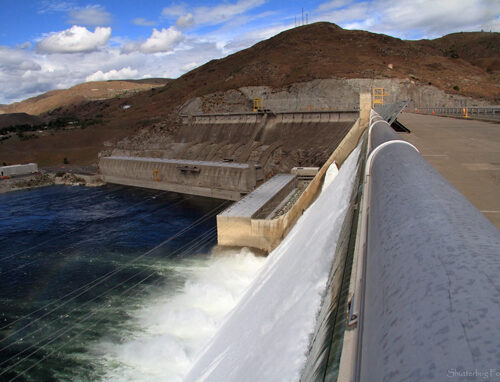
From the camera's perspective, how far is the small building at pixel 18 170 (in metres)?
37.2

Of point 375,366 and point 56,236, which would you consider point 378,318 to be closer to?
point 375,366

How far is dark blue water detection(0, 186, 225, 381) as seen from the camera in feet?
34.4

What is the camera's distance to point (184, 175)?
30141 millimetres

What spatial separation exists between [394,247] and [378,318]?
11.5 inches

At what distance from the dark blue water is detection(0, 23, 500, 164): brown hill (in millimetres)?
18051

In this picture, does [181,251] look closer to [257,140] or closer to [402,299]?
[402,299]

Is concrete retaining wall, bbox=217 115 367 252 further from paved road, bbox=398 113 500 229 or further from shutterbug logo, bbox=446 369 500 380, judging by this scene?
shutterbug logo, bbox=446 369 500 380

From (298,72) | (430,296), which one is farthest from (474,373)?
(298,72)

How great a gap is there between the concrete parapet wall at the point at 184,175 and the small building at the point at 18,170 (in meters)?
8.77

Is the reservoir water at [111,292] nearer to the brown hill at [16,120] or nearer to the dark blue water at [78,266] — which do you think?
the dark blue water at [78,266]

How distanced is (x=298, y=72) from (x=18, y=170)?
37.8 m

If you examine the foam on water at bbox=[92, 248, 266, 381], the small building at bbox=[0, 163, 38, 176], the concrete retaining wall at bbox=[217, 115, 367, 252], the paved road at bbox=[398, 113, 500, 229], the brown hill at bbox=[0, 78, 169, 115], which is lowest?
the foam on water at bbox=[92, 248, 266, 381]

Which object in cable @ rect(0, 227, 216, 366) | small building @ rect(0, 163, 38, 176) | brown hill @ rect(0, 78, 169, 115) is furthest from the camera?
brown hill @ rect(0, 78, 169, 115)

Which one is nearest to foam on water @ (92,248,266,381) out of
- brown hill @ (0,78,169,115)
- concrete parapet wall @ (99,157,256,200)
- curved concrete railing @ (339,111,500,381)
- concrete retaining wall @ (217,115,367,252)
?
concrete retaining wall @ (217,115,367,252)
